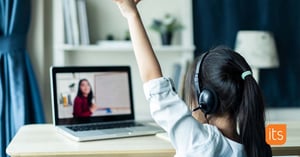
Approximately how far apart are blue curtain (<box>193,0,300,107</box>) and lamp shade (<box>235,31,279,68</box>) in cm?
19

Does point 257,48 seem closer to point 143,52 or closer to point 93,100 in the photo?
point 93,100

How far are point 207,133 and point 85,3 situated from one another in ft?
6.83

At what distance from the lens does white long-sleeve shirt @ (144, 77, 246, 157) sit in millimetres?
1116

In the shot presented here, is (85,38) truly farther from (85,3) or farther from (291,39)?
(291,39)

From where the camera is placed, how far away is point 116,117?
Result: 200cm

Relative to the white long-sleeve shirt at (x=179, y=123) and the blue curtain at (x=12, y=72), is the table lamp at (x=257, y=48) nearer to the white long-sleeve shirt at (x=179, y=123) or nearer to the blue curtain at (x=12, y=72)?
the blue curtain at (x=12, y=72)

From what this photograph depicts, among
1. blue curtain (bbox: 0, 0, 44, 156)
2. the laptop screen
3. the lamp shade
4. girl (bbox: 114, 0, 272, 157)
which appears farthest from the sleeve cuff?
the lamp shade

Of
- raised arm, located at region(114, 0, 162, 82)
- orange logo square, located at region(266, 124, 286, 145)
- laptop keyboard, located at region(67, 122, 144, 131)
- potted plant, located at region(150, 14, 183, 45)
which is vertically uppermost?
potted plant, located at region(150, 14, 183, 45)

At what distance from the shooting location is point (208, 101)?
3.92 ft

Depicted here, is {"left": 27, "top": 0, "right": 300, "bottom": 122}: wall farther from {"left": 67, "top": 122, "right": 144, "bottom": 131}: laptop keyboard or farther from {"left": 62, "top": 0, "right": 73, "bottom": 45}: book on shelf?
{"left": 67, "top": 122, "right": 144, "bottom": 131}: laptop keyboard

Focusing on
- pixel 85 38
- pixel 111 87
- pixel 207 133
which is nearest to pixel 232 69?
pixel 207 133

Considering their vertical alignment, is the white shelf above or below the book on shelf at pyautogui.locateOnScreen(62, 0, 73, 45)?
below

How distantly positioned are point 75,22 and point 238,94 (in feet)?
6.15

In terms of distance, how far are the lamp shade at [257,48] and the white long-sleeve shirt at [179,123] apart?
1896 mm
